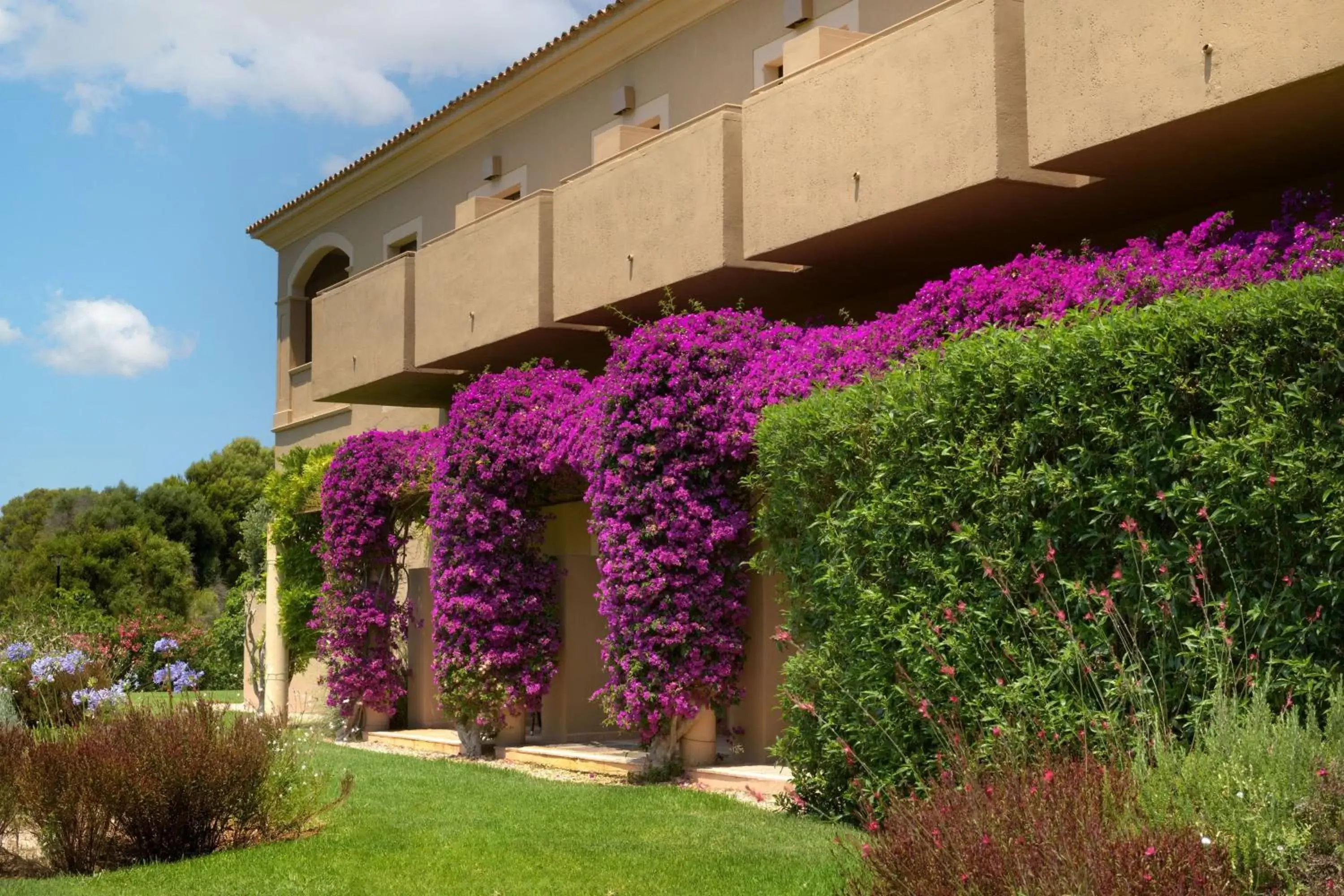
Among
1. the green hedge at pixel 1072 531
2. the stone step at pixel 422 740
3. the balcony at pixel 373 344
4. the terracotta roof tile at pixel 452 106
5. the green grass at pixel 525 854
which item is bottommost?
the stone step at pixel 422 740

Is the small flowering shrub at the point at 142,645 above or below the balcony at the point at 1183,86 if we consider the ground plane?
below

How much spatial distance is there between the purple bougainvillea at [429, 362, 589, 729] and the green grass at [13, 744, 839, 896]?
3618 mm

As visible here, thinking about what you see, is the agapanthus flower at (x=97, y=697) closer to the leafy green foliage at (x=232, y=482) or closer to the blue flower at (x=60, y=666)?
the blue flower at (x=60, y=666)

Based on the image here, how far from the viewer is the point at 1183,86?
9570 mm

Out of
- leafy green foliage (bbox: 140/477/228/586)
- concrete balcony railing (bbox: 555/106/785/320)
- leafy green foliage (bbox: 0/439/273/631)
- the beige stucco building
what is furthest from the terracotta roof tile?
leafy green foliage (bbox: 140/477/228/586)

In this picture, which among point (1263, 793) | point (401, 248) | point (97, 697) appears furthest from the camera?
point (401, 248)

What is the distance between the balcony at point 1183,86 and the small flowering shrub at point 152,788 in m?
6.75

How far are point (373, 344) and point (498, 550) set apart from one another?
5.20 m

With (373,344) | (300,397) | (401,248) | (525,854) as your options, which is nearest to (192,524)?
(300,397)

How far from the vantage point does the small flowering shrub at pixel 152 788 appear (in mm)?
8953

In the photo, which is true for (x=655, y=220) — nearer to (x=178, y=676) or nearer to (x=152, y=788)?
(x=178, y=676)

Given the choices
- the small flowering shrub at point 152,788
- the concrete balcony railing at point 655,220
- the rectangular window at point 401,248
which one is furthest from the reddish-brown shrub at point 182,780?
the rectangular window at point 401,248

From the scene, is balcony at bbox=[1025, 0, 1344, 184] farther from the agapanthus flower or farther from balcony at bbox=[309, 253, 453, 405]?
balcony at bbox=[309, 253, 453, 405]

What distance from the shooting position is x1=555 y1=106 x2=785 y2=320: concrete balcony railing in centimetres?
1359
